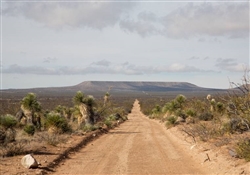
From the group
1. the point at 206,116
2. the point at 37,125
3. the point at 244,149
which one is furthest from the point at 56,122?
the point at 244,149

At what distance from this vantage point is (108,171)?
1238cm

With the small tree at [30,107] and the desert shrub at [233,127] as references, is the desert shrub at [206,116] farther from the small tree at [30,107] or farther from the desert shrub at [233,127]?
the small tree at [30,107]

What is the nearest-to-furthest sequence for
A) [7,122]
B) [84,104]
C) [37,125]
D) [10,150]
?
1. [10,150]
2. [7,122]
3. [37,125]
4. [84,104]

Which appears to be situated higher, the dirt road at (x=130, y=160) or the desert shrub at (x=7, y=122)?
the desert shrub at (x=7, y=122)

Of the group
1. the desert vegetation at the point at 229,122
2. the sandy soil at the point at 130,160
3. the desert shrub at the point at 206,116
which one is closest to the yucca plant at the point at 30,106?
the sandy soil at the point at 130,160

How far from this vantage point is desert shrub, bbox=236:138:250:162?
11.8 meters

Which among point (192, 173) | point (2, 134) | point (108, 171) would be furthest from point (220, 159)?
point (2, 134)

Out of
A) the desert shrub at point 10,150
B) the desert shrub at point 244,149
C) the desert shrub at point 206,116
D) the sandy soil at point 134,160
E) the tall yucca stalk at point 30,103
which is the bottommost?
the sandy soil at point 134,160

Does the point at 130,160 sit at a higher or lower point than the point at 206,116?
lower

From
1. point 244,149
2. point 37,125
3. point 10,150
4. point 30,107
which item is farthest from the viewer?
point 37,125

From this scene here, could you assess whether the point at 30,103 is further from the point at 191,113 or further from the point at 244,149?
the point at 244,149

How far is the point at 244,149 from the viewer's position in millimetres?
12016

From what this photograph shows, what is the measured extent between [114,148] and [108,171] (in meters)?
5.80

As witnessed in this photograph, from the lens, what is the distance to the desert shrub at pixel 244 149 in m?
11.8
